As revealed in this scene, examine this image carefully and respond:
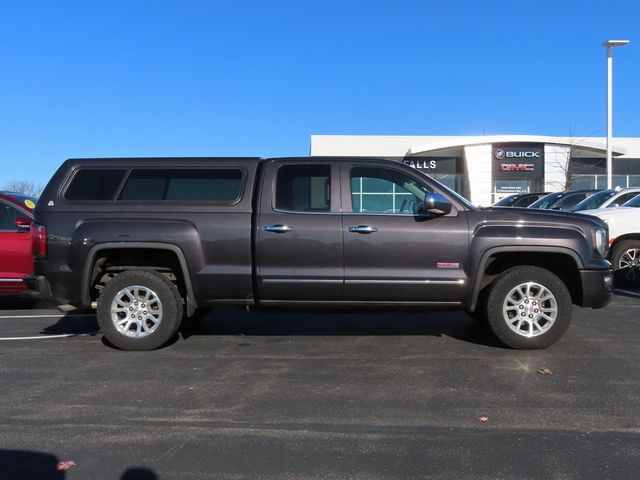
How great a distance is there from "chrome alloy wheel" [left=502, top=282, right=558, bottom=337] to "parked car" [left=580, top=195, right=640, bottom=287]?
4850 millimetres

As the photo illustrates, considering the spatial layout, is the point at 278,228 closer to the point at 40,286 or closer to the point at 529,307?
the point at 40,286

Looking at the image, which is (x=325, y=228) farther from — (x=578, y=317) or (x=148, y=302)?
(x=578, y=317)

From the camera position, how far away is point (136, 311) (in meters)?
5.81

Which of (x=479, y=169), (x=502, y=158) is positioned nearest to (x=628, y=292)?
(x=479, y=169)

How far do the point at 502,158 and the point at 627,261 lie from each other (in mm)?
23785

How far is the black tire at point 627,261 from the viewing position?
9.68 m

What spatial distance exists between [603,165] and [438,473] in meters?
34.1

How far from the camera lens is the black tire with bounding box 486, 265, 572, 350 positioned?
5613 millimetres

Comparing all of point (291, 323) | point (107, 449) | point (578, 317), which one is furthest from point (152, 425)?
point (578, 317)

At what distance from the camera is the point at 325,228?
563 centimetres

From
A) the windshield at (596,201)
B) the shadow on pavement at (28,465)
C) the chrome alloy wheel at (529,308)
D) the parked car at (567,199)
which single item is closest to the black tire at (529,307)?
the chrome alloy wheel at (529,308)

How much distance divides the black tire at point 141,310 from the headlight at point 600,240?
4.40m

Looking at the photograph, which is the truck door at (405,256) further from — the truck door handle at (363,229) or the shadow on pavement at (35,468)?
the shadow on pavement at (35,468)

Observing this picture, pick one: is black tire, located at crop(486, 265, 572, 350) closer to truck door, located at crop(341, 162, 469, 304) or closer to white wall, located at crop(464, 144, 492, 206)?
truck door, located at crop(341, 162, 469, 304)
